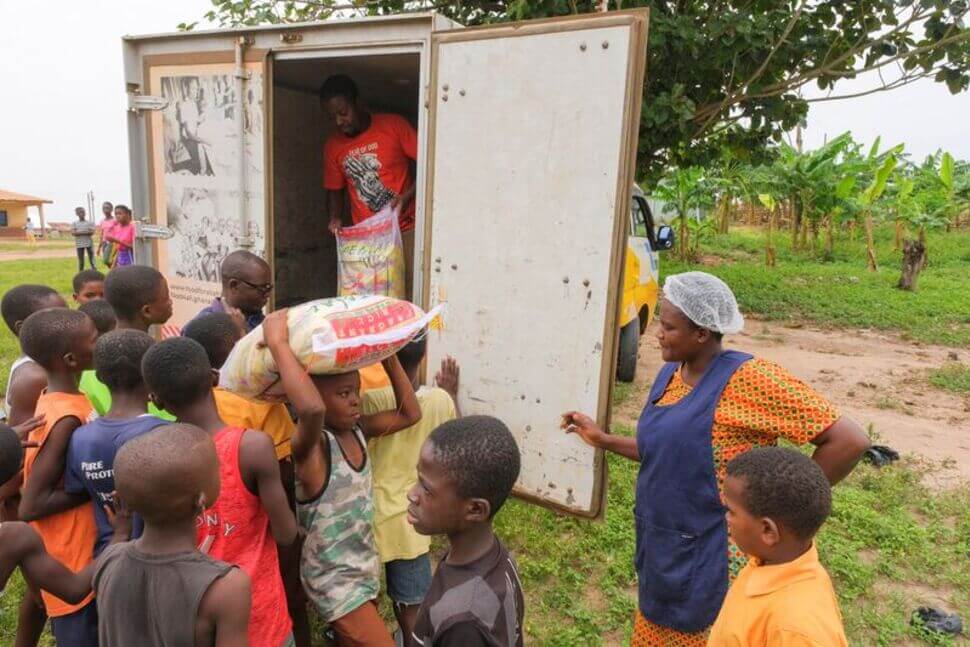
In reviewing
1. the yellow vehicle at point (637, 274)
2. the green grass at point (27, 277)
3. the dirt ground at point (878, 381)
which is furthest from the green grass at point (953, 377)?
the green grass at point (27, 277)

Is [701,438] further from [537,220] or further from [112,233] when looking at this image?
[112,233]

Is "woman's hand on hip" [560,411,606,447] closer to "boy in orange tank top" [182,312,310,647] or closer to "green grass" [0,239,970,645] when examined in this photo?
"green grass" [0,239,970,645]

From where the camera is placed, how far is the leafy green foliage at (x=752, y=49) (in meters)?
5.12

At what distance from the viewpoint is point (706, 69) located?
5.43 meters

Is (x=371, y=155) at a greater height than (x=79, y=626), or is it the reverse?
(x=371, y=155)

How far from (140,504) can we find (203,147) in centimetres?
318

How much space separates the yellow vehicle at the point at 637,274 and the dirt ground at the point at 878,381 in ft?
1.13

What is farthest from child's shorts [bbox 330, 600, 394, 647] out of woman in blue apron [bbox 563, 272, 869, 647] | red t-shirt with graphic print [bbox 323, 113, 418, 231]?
red t-shirt with graphic print [bbox 323, 113, 418, 231]

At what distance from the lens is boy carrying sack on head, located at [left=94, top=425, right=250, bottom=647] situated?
1447 millimetres

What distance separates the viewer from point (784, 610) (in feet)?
4.63

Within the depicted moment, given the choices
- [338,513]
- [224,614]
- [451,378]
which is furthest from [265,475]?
[451,378]

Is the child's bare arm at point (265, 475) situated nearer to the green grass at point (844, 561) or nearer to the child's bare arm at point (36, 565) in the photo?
the child's bare arm at point (36, 565)

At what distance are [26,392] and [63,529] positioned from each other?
1.85 ft

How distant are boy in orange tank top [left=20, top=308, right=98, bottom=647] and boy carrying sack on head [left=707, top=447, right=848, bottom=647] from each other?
1850 millimetres
